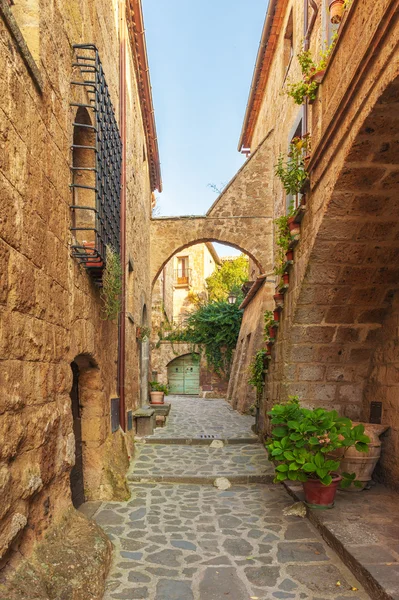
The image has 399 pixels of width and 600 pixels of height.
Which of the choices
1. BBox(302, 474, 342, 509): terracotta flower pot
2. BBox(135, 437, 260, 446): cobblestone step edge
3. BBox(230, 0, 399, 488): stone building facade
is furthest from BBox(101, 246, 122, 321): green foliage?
BBox(135, 437, 260, 446): cobblestone step edge

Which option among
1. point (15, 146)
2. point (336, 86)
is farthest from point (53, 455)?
point (336, 86)

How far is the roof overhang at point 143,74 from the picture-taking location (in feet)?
27.1

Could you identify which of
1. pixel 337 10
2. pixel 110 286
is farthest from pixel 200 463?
Result: pixel 337 10

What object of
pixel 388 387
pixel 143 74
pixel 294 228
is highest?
pixel 143 74

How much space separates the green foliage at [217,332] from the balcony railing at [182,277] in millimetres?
8404

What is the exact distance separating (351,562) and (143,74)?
9798 millimetres

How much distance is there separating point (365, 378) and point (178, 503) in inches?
102

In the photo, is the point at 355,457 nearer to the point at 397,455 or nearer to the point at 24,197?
the point at 397,455

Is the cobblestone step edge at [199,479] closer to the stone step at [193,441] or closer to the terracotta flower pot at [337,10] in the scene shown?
the stone step at [193,441]

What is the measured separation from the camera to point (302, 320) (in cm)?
509

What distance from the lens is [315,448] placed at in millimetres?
4188

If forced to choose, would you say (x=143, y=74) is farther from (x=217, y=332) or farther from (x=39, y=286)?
(x=217, y=332)

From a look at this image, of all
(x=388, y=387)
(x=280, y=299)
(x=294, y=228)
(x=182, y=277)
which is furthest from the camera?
(x=182, y=277)

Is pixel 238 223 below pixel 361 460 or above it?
above
